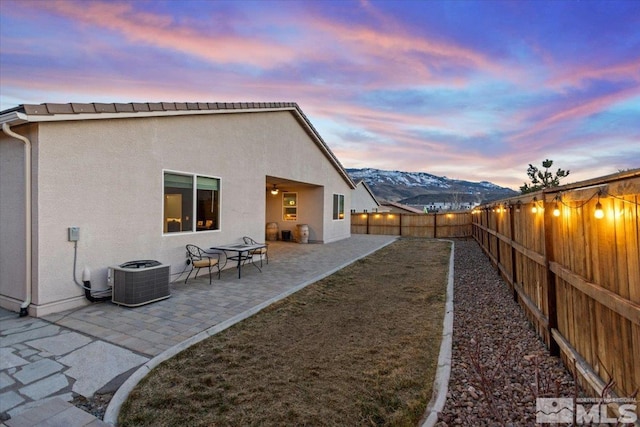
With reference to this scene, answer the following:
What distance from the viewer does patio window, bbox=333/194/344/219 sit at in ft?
53.2

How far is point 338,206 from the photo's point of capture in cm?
1675

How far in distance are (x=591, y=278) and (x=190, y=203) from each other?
7.26m

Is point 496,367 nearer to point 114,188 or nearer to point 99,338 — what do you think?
point 99,338

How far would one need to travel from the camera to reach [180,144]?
6.95m

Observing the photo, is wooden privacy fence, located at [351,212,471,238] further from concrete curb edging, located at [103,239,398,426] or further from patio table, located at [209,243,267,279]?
concrete curb edging, located at [103,239,398,426]

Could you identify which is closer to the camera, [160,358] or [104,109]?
[160,358]

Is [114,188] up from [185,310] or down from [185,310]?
up

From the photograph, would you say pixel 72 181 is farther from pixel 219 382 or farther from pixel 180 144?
pixel 219 382

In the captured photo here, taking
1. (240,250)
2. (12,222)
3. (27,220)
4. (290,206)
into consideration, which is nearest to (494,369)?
(240,250)

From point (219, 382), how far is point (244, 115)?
7.67 m

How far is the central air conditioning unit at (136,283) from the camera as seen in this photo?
5.14m

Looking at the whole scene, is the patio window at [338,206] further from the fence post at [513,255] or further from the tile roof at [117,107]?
the fence post at [513,255]

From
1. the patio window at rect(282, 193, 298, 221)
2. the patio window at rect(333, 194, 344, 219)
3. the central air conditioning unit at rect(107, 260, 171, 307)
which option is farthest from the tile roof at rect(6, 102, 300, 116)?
the patio window at rect(333, 194, 344, 219)

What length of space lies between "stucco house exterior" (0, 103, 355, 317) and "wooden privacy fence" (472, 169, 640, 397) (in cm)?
645
